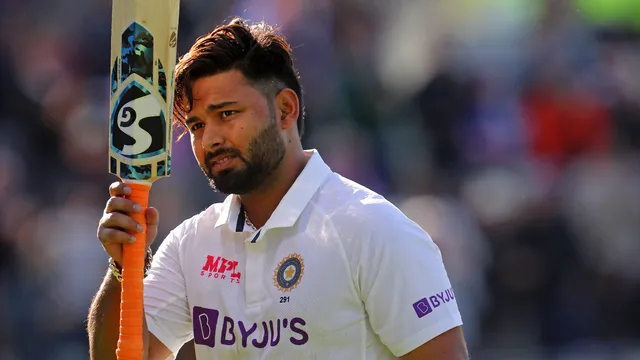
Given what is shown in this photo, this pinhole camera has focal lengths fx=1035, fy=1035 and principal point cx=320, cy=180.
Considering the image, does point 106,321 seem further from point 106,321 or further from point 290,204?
point 290,204

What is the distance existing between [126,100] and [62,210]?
4597 mm

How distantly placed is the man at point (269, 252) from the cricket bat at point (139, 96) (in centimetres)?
9

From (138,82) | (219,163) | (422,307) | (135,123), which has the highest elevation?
(138,82)

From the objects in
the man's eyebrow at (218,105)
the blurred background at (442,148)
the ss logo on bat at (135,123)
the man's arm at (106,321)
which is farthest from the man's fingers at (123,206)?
the blurred background at (442,148)

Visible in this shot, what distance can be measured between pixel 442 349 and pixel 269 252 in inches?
24.9

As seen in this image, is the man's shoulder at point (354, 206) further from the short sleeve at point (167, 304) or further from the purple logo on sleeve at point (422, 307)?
the short sleeve at point (167, 304)

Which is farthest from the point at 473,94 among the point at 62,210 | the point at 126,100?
the point at 126,100

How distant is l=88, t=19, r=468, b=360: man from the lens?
308 cm

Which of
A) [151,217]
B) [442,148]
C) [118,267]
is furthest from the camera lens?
[442,148]

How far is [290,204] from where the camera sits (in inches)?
131

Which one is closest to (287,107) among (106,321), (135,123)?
(135,123)

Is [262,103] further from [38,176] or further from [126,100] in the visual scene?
[38,176]

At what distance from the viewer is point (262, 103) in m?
3.36

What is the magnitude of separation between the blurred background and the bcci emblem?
394cm
